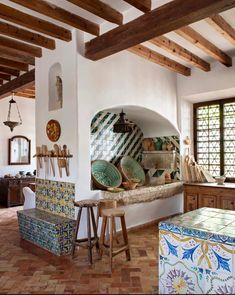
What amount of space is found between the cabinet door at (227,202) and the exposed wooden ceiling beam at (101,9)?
3354 mm

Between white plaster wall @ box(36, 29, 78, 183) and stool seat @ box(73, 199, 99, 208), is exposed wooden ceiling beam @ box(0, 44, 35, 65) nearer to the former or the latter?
white plaster wall @ box(36, 29, 78, 183)

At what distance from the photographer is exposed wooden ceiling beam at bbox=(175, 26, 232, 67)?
360 cm

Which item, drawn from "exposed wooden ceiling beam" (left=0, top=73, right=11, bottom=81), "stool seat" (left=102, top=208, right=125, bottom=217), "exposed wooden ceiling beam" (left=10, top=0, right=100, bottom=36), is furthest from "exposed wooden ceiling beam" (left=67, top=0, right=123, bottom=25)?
"exposed wooden ceiling beam" (left=0, top=73, right=11, bottom=81)

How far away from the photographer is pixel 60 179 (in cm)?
385

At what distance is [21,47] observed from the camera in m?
4.11

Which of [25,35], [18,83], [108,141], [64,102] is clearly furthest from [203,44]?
[18,83]

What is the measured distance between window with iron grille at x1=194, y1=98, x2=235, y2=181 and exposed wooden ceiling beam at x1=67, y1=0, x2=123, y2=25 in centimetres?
322

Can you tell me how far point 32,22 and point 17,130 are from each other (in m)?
5.00

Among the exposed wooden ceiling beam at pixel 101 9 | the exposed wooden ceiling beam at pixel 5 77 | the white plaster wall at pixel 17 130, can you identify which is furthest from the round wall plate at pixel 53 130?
the white plaster wall at pixel 17 130

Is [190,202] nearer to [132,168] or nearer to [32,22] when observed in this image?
[132,168]

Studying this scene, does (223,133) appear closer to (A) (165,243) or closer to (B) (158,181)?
(B) (158,181)

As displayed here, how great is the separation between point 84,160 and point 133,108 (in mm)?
1563

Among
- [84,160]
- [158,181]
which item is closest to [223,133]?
[158,181]

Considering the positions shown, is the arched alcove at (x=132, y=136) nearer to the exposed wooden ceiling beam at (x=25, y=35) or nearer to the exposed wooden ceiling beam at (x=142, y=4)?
the exposed wooden ceiling beam at (x=25, y=35)
